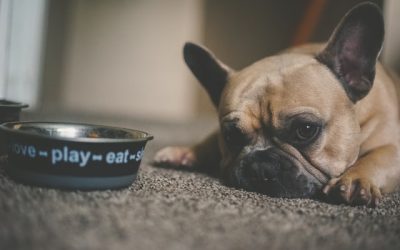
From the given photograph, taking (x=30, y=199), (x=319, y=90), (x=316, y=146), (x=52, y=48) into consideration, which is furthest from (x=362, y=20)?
(x=52, y=48)

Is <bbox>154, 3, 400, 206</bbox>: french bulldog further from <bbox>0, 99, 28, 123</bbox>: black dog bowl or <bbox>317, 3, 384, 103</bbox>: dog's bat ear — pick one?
<bbox>0, 99, 28, 123</bbox>: black dog bowl

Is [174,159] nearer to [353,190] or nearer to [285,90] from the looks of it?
[285,90]

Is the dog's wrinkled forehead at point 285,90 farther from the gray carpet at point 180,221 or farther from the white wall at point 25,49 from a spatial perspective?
the white wall at point 25,49

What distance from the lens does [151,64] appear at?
3223 mm

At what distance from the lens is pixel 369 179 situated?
98 cm

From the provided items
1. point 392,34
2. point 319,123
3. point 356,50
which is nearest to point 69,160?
point 319,123

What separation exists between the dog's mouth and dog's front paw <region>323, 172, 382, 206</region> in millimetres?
38

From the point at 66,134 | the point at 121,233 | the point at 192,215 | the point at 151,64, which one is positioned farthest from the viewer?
the point at 151,64

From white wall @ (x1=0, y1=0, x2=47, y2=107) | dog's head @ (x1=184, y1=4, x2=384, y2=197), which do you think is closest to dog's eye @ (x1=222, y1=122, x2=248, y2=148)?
dog's head @ (x1=184, y1=4, x2=384, y2=197)

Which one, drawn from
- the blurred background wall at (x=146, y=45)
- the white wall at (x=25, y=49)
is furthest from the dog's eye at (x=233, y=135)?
the blurred background wall at (x=146, y=45)

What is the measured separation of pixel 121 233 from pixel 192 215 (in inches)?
5.5

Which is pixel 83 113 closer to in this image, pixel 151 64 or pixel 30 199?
pixel 151 64

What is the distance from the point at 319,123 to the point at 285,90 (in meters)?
0.09

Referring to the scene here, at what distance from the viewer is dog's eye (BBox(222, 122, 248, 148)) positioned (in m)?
1.08
